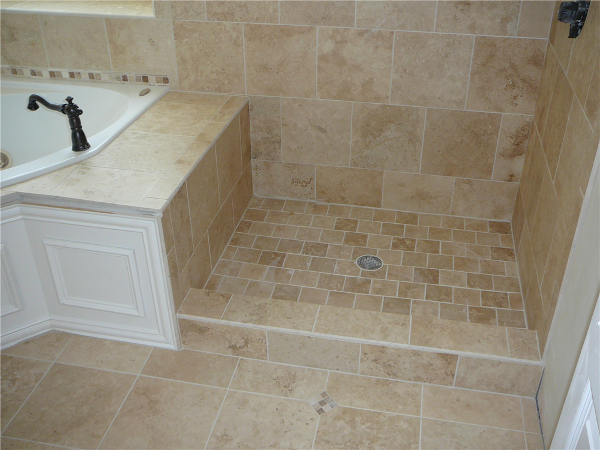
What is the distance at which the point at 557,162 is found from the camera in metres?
2.00

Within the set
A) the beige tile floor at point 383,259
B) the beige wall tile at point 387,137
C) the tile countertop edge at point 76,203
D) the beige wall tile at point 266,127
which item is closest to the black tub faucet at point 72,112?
the tile countertop edge at point 76,203

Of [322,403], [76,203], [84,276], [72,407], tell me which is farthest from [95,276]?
[322,403]

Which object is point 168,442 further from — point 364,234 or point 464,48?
point 464,48

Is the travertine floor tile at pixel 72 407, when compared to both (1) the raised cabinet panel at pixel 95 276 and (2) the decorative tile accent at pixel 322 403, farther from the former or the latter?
(2) the decorative tile accent at pixel 322 403

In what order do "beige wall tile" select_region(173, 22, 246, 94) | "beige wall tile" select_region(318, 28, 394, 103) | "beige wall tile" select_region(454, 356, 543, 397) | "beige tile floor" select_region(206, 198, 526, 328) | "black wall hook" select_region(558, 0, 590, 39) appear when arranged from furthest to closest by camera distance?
"beige wall tile" select_region(173, 22, 246, 94) < "beige wall tile" select_region(318, 28, 394, 103) < "beige tile floor" select_region(206, 198, 526, 328) < "beige wall tile" select_region(454, 356, 543, 397) < "black wall hook" select_region(558, 0, 590, 39)

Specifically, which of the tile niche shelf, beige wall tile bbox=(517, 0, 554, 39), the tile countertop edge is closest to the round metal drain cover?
the tile countertop edge

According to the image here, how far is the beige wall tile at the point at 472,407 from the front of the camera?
199cm

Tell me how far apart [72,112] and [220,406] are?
1237mm

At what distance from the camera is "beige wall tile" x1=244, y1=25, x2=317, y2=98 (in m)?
2.63

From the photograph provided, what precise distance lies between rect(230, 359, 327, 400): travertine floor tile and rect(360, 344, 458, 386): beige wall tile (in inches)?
7.5

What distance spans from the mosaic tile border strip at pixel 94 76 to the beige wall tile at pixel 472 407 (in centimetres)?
191

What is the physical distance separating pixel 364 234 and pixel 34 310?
4.87 feet

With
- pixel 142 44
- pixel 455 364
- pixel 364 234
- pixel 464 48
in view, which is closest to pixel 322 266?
pixel 364 234

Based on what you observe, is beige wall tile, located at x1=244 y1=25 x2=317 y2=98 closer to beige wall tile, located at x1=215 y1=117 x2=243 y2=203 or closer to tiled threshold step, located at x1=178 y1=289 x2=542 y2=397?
beige wall tile, located at x1=215 y1=117 x2=243 y2=203
